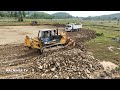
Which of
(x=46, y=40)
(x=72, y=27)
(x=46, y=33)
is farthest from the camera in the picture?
(x=72, y=27)

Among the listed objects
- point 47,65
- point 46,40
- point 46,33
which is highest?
point 46,33

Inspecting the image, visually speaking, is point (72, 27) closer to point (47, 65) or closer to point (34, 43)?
point (34, 43)

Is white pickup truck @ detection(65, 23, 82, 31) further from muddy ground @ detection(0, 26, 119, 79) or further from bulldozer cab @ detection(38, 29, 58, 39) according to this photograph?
bulldozer cab @ detection(38, 29, 58, 39)

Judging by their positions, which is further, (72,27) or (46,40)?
(72,27)

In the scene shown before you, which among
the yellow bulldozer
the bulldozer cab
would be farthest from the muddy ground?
the bulldozer cab

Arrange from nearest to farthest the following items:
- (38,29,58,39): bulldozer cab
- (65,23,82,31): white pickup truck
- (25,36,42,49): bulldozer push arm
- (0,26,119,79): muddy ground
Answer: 1. (0,26,119,79): muddy ground
2. (25,36,42,49): bulldozer push arm
3. (38,29,58,39): bulldozer cab
4. (65,23,82,31): white pickup truck

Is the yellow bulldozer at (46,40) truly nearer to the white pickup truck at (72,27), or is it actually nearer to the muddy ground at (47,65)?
the muddy ground at (47,65)

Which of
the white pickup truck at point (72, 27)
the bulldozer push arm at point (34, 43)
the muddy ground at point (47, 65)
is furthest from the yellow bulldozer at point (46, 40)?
the white pickup truck at point (72, 27)

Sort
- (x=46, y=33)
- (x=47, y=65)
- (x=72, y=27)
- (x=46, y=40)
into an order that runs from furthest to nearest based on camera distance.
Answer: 1. (x=72, y=27)
2. (x=46, y=33)
3. (x=46, y=40)
4. (x=47, y=65)

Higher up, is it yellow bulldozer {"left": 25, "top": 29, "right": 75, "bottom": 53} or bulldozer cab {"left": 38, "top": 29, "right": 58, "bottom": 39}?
bulldozer cab {"left": 38, "top": 29, "right": 58, "bottom": 39}

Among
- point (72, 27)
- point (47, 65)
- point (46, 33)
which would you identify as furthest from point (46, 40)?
point (72, 27)
